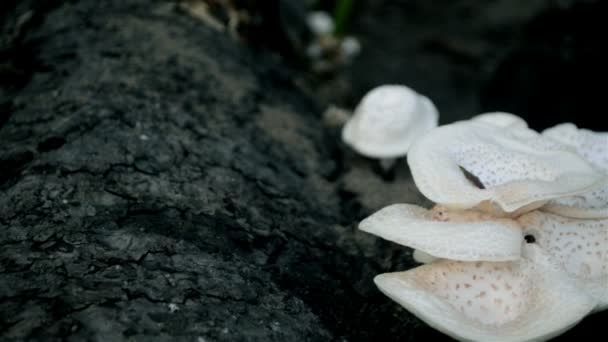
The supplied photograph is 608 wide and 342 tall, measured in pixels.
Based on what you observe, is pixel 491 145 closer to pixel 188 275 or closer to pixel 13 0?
pixel 188 275

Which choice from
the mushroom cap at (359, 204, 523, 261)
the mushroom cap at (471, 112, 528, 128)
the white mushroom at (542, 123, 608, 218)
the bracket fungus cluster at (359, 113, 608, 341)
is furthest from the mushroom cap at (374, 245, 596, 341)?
the mushroom cap at (471, 112, 528, 128)

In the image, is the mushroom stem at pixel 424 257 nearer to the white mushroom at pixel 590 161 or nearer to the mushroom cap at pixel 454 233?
the mushroom cap at pixel 454 233

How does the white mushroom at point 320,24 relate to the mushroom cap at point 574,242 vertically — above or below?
below

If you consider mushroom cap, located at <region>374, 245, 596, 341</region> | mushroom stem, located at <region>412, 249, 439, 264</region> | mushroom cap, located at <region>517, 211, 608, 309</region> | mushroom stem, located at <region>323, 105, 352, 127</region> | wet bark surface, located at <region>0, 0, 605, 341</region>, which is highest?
mushroom cap, located at <region>517, 211, 608, 309</region>

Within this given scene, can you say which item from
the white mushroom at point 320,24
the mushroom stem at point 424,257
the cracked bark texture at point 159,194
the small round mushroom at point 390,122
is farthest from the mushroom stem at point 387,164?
the white mushroom at point 320,24

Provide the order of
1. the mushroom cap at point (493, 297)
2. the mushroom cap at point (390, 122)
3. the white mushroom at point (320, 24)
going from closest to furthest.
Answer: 1. the mushroom cap at point (493, 297)
2. the mushroom cap at point (390, 122)
3. the white mushroom at point (320, 24)

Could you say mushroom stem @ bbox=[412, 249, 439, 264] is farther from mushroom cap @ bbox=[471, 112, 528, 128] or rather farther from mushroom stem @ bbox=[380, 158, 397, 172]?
mushroom stem @ bbox=[380, 158, 397, 172]

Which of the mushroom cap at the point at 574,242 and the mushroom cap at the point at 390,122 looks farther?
the mushroom cap at the point at 390,122
